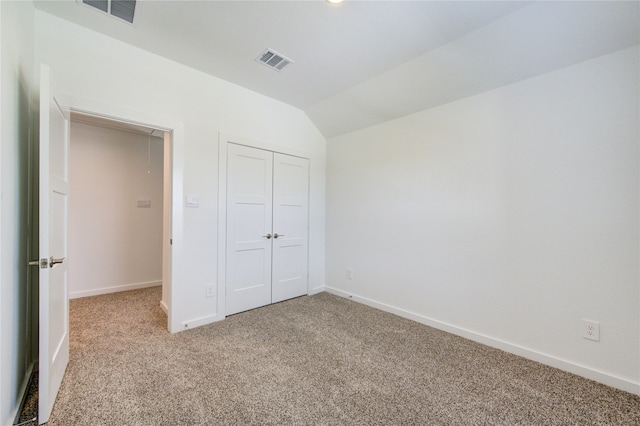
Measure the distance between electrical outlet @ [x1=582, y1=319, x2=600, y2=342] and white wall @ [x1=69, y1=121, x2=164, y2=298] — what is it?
16.8 feet

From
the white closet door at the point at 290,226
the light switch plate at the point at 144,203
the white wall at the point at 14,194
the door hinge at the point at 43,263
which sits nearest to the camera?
the white wall at the point at 14,194

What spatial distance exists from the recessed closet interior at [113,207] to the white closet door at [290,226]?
165cm

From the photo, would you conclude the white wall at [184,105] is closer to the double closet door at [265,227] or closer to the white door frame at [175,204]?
the white door frame at [175,204]

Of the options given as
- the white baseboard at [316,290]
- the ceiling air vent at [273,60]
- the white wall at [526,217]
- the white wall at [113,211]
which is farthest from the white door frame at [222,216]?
the white wall at [113,211]

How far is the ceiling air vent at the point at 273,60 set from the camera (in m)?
2.43

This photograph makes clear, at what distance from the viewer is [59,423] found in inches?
58.6

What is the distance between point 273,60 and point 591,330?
11.1 ft

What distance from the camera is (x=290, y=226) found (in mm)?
3676

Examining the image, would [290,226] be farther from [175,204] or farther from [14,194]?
[14,194]

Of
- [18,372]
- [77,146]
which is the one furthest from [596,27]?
[77,146]

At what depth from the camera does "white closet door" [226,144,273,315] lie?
3.05 metres

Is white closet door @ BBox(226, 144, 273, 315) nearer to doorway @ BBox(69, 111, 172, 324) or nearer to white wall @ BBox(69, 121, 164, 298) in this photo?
doorway @ BBox(69, 111, 172, 324)

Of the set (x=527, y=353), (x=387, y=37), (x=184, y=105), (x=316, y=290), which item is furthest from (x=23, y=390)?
(x=527, y=353)

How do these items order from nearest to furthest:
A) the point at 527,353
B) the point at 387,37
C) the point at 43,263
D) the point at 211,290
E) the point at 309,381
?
the point at 43,263
the point at 309,381
the point at 387,37
the point at 527,353
the point at 211,290
